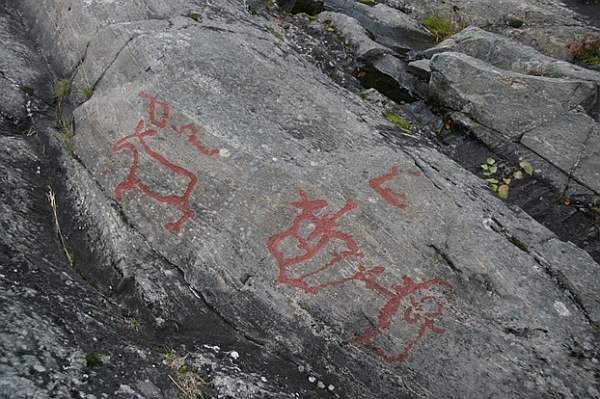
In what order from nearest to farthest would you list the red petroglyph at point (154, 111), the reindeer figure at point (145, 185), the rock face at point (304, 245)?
the rock face at point (304, 245), the reindeer figure at point (145, 185), the red petroglyph at point (154, 111)

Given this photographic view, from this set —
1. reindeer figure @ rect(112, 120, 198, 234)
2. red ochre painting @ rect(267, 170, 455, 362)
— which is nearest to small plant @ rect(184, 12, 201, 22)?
reindeer figure @ rect(112, 120, 198, 234)

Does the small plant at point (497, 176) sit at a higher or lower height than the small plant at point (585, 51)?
lower

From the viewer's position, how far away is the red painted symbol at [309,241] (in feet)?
18.7

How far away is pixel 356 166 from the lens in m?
6.49

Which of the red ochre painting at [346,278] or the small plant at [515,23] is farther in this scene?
the small plant at [515,23]

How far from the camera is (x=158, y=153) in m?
6.32

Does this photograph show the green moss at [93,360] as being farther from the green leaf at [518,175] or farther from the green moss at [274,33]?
the green leaf at [518,175]

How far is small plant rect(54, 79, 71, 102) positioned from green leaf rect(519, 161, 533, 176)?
6972 mm

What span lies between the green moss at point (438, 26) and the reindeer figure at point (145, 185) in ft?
25.6

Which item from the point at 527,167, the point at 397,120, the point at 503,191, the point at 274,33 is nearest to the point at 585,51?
the point at 527,167

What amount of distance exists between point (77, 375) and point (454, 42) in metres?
8.75

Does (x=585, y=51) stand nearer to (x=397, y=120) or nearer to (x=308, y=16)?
(x=397, y=120)

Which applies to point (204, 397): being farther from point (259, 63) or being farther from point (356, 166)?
point (259, 63)

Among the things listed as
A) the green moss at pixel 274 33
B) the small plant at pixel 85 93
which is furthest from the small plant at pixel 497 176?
the small plant at pixel 85 93
